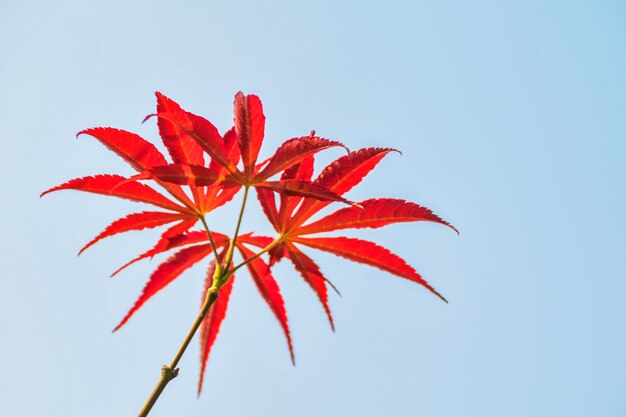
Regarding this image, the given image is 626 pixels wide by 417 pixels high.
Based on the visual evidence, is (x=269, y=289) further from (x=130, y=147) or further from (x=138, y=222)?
(x=130, y=147)

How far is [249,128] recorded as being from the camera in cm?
185

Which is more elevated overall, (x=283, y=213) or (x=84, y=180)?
(x=283, y=213)

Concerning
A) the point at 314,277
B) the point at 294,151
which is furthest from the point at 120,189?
the point at 314,277

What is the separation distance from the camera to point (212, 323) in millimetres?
2004

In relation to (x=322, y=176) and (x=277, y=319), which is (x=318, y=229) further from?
(x=277, y=319)

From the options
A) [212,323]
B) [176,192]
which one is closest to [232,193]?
[176,192]

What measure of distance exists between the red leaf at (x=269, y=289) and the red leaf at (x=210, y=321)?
0.10 metres

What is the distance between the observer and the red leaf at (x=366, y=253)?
1.86 meters

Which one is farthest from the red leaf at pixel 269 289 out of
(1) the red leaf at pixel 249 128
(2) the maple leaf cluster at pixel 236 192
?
(1) the red leaf at pixel 249 128

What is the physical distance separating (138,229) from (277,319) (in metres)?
0.59

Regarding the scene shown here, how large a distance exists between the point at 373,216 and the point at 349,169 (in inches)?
7.2

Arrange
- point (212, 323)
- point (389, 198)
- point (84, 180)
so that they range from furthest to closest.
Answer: point (212, 323), point (389, 198), point (84, 180)

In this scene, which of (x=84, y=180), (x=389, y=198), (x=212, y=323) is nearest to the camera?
(x=84, y=180)

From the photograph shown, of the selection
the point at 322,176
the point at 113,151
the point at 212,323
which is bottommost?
the point at 212,323
